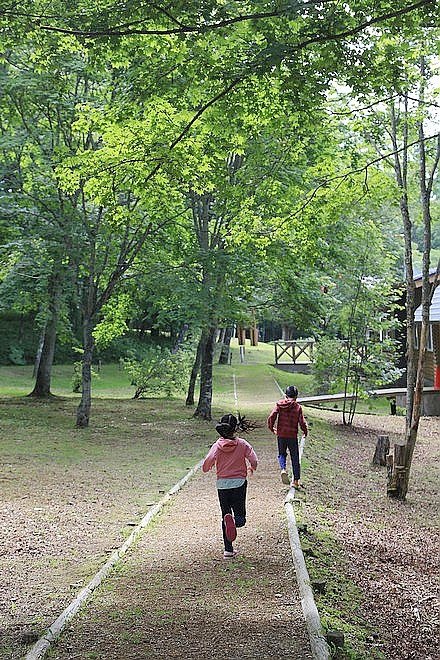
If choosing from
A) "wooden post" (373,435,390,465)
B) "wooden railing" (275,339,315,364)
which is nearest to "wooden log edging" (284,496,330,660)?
"wooden post" (373,435,390,465)

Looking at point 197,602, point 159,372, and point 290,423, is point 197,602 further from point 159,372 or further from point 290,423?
point 159,372

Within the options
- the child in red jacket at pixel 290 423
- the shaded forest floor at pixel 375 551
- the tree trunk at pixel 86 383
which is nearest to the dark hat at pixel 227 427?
the shaded forest floor at pixel 375 551

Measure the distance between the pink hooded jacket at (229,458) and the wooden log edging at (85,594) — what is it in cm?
131

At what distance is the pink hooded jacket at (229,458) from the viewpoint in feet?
27.8

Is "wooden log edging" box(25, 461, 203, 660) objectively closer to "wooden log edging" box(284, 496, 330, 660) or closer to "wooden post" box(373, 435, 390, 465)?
"wooden log edging" box(284, 496, 330, 660)

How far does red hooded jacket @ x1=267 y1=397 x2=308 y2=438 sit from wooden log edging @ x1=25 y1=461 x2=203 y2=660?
6.68ft

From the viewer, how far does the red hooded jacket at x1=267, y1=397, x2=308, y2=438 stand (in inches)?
488

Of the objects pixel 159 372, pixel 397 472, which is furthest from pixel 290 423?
pixel 159 372

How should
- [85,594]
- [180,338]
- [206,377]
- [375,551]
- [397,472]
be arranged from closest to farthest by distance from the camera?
[85,594] → [375,551] → [397,472] → [206,377] → [180,338]

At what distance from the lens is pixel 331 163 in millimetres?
15789

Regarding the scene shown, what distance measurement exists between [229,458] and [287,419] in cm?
401

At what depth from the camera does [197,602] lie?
6.66m

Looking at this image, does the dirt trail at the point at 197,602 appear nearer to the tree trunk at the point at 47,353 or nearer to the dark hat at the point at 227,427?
the dark hat at the point at 227,427

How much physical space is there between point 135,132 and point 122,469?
626 centimetres
